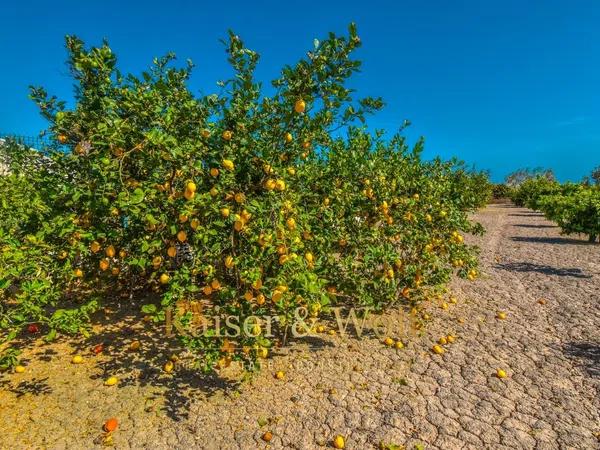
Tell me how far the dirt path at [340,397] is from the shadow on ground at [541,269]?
12.1 ft

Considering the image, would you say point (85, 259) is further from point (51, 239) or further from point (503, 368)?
point (503, 368)

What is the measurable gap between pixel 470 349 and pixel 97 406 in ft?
12.7

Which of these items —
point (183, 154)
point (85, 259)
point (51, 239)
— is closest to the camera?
point (183, 154)

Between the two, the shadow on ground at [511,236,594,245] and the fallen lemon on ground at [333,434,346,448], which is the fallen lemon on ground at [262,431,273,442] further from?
the shadow on ground at [511,236,594,245]

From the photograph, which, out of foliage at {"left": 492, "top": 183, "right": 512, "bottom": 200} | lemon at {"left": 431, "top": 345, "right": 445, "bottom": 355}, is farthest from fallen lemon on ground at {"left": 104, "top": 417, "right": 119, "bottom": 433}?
foliage at {"left": 492, "top": 183, "right": 512, "bottom": 200}

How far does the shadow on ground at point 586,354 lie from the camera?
13.3ft

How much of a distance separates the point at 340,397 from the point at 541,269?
7.35 m

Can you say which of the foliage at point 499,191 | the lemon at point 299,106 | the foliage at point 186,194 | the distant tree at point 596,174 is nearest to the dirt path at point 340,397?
the foliage at point 186,194

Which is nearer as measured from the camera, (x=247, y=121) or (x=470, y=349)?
(x=247, y=121)

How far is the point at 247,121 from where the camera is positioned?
9.54 ft

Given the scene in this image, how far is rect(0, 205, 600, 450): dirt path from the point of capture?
115 inches

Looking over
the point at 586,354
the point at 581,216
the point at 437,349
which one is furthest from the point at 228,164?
the point at 581,216

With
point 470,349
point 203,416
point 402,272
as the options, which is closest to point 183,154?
point 203,416

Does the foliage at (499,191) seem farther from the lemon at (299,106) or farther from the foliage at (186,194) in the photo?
the lemon at (299,106)
